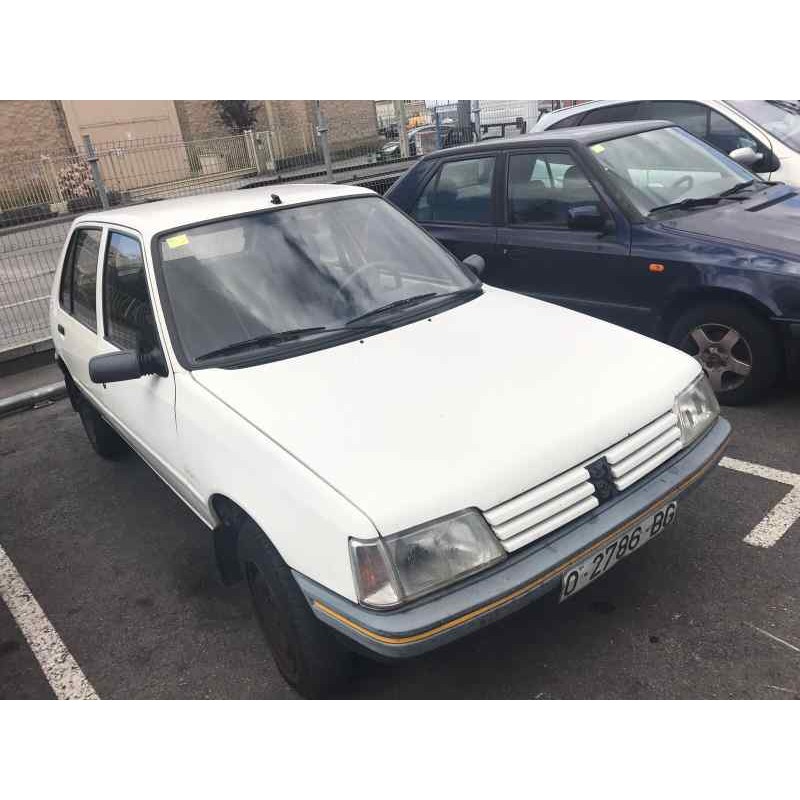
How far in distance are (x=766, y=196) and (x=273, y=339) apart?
359 centimetres

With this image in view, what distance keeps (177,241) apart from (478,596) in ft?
6.77

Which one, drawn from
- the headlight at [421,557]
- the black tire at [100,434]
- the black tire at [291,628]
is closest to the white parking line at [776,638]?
the headlight at [421,557]

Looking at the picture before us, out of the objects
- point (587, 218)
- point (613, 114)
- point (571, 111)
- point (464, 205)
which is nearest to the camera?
point (587, 218)

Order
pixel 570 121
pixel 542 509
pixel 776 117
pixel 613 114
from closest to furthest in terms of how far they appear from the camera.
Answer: pixel 542 509
pixel 776 117
pixel 613 114
pixel 570 121

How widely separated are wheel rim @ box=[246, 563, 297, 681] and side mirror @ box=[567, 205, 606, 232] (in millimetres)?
3082

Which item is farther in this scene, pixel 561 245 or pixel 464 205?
pixel 464 205

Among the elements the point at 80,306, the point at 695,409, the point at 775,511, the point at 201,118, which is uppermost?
the point at 201,118

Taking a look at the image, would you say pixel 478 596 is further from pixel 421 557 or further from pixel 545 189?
pixel 545 189

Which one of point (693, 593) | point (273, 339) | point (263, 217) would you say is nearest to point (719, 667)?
point (693, 593)

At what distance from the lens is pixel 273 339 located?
9.25ft

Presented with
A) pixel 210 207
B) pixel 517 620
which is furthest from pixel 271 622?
pixel 210 207

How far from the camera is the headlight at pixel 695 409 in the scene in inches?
102

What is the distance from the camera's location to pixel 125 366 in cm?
279

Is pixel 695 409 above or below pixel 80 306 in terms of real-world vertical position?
below
